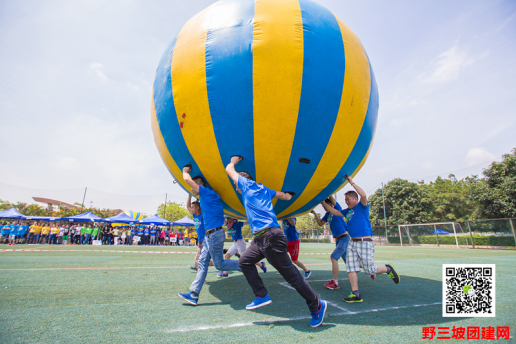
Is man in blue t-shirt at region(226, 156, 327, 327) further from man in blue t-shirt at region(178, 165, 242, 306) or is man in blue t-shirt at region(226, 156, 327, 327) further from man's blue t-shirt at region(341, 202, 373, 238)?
man's blue t-shirt at region(341, 202, 373, 238)

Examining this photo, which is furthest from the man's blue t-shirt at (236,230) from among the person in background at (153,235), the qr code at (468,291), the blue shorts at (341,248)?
the person in background at (153,235)

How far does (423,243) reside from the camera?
23.1 metres

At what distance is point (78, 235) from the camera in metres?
19.7

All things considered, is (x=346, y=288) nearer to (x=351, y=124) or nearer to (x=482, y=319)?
(x=482, y=319)

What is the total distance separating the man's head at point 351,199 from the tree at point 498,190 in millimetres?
25017

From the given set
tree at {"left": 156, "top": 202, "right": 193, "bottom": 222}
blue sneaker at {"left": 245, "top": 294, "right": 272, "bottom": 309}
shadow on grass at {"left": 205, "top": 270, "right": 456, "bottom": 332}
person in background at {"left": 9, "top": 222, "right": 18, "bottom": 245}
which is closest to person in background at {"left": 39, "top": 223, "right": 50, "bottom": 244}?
person in background at {"left": 9, "top": 222, "right": 18, "bottom": 245}

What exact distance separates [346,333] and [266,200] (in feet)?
4.59

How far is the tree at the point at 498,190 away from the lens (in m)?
20.8

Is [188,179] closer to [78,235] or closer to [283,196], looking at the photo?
[283,196]

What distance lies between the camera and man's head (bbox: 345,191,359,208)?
394 cm

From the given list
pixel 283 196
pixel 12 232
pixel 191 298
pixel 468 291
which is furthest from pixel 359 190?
pixel 12 232

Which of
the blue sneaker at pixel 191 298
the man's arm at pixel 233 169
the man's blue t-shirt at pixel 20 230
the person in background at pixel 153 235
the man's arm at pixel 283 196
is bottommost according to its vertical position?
the person in background at pixel 153 235

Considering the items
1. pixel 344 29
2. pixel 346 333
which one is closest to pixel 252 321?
pixel 346 333

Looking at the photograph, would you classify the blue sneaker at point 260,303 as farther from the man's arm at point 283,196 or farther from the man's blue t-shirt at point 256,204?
the man's arm at point 283,196
